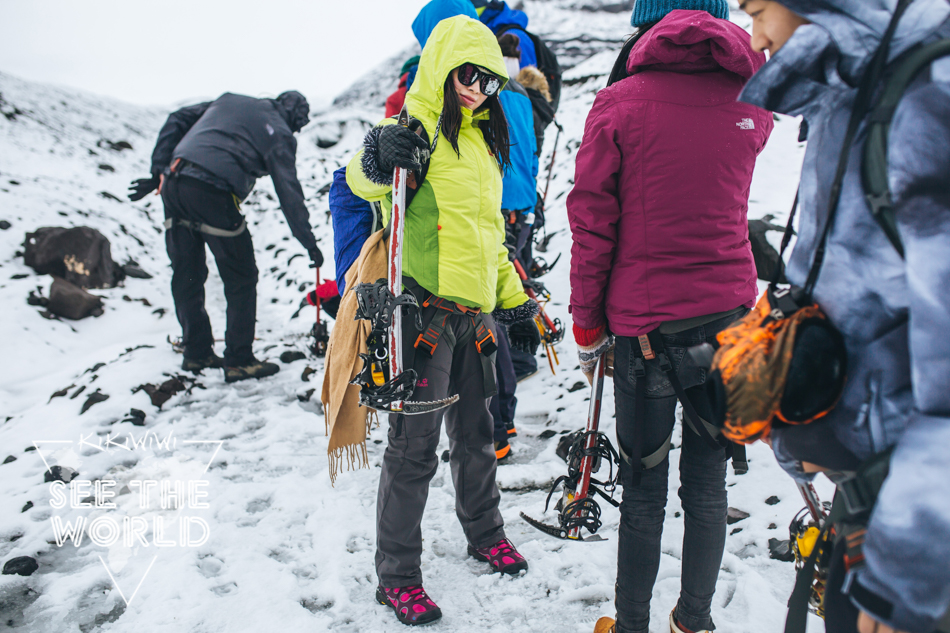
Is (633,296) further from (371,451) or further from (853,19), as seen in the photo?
(371,451)

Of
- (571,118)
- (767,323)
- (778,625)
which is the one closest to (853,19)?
(767,323)

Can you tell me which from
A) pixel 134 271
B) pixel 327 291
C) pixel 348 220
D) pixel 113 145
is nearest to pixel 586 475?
pixel 348 220

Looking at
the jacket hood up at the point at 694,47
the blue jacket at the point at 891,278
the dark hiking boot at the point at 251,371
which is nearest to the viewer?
the blue jacket at the point at 891,278

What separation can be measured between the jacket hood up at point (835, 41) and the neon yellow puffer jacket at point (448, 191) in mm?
1360

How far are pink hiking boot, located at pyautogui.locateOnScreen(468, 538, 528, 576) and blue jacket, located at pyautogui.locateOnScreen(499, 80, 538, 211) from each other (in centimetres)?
215

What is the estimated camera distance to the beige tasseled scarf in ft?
7.85

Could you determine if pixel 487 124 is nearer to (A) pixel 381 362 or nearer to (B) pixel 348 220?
(B) pixel 348 220

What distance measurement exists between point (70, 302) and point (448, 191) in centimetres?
634

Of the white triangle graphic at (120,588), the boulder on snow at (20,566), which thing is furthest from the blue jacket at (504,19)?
the boulder on snow at (20,566)

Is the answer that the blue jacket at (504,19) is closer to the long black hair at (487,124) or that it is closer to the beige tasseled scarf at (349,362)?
the long black hair at (487,124)

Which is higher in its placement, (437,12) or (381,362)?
(437,12)

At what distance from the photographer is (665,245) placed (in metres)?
1.88

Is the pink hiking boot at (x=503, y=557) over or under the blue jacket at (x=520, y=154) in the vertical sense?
under

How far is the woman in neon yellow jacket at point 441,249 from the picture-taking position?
7.50 ft
